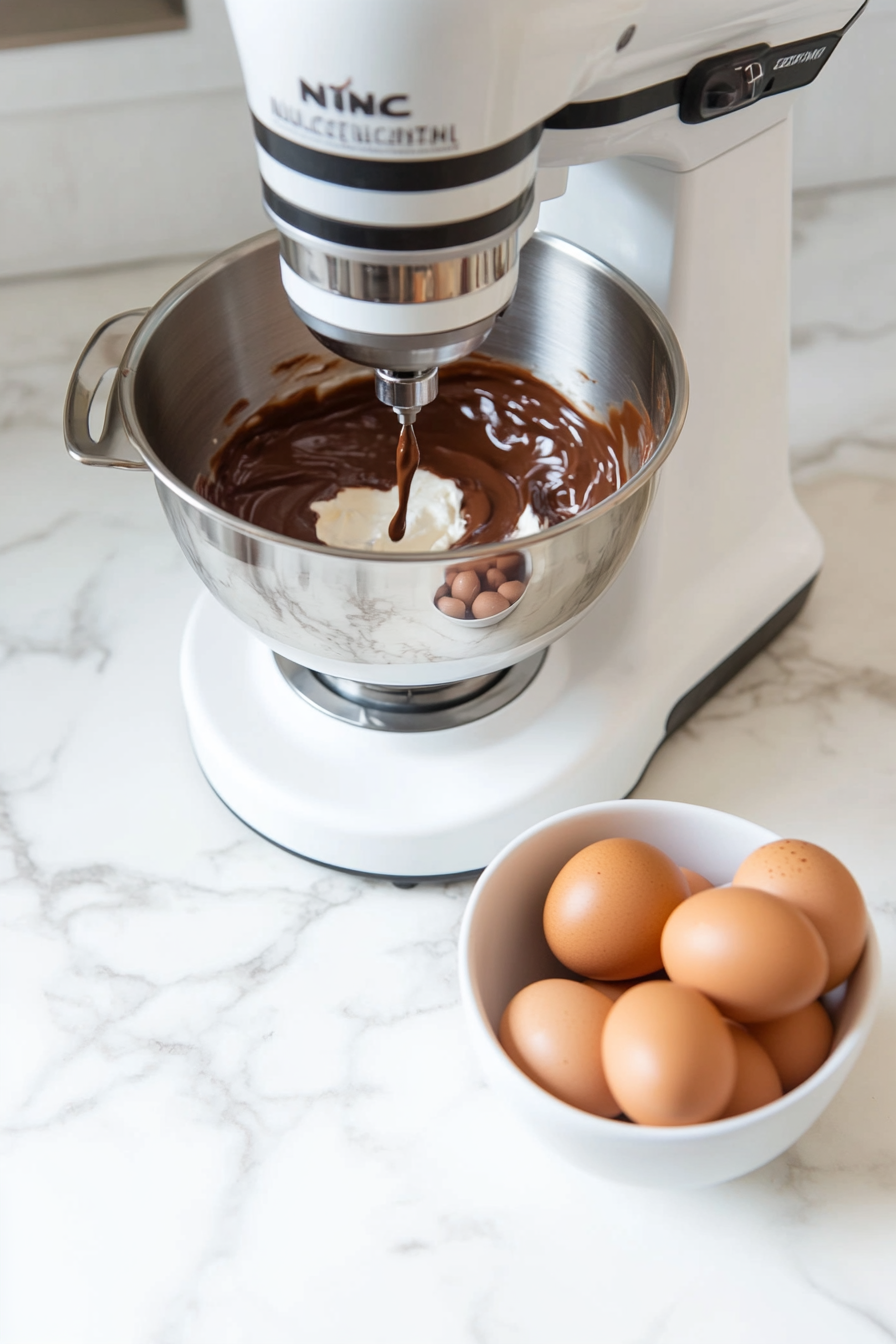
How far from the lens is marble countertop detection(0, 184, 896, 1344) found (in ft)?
1.86

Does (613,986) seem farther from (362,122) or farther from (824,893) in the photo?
(362,122)

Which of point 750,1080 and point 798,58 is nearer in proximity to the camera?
point 750,1080

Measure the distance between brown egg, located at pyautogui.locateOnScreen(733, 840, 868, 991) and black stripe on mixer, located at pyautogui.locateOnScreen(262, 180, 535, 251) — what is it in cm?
29

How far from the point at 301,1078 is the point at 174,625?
1.20ft

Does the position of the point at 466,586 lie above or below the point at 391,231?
below

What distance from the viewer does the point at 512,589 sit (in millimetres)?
605

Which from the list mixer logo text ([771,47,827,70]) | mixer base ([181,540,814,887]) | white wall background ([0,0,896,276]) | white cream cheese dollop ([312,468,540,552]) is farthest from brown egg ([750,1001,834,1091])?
white wall background ([0,0,896,276])

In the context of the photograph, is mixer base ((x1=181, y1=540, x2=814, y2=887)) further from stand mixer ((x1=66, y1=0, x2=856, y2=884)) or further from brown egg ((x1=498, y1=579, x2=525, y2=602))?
brown egg ((x1=498, y1=579, x2=525, y2=602))

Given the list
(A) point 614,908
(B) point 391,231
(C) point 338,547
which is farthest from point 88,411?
(A) point 614,908

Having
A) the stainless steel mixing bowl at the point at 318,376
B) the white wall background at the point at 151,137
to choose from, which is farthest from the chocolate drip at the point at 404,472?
the white wall background at the point at 151,137

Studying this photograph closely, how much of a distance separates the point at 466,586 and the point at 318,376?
35cm

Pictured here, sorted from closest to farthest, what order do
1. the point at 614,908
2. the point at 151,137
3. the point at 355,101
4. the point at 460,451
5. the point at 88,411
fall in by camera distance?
the point at 355,101 < the point at 614,908 < the point at 88,411 < the point at 460,451 < the point at 151,137

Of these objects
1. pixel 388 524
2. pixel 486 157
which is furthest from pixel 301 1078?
pixel 486 157

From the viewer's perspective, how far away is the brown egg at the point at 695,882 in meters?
0.60
